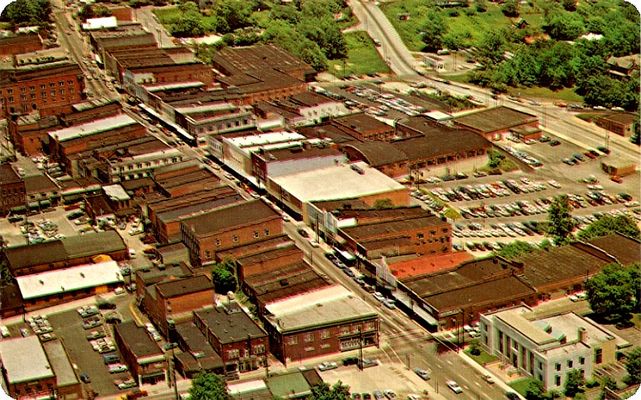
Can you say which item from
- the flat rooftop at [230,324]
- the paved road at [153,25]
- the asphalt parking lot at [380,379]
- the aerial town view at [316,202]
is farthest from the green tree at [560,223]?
the paved road at [153,25]

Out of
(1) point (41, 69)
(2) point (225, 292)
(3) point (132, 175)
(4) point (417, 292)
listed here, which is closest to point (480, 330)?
(4) point (417, 292)

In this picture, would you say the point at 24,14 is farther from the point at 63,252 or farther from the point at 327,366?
the point at 327,366

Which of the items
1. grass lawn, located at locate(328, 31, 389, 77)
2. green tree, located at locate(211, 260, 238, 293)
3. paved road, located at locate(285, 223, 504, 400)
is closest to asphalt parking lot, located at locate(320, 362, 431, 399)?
paved road, located at locate(285, 223, 504, 400)

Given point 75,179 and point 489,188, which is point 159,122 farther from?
point 489,188

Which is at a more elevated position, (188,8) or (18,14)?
(18,14)

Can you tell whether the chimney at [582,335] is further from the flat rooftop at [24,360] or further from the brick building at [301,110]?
the brick building at [301,110]

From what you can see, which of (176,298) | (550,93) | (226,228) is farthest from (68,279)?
(550,93)
